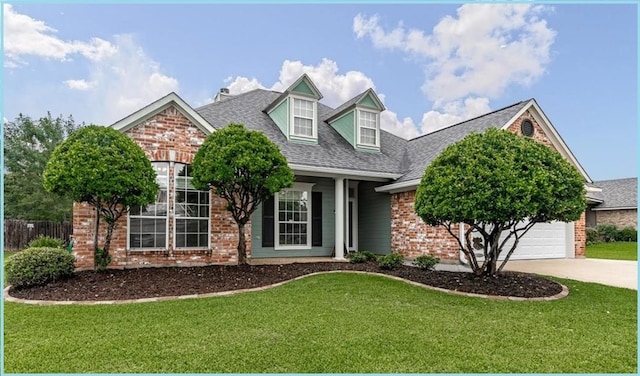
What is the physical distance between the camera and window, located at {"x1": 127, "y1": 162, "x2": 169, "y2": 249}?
10.3 metres

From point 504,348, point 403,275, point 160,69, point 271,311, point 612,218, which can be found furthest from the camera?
point 612,218

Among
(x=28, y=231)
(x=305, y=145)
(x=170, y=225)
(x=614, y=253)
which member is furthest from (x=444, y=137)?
(x=28, y=231)

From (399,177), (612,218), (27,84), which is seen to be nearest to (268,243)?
(399,177)

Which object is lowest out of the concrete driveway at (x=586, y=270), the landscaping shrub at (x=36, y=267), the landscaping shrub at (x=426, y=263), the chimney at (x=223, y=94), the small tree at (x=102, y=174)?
the concrete driveway at (x=586, y=270)

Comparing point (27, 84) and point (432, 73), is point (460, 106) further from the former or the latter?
point (27, 84)

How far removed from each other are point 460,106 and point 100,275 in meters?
14.9

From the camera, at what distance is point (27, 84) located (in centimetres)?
1356

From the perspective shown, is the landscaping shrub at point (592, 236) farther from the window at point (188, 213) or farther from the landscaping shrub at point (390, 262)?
the window at point (188, 213)

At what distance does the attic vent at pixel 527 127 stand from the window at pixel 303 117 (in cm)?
707

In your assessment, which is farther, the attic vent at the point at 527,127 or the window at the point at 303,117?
the window at the point at 303,117

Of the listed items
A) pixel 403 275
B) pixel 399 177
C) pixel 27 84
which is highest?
pixel 27 84

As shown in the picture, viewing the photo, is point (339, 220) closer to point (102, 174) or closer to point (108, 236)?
point (108, 236)

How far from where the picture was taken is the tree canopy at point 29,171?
984 inches

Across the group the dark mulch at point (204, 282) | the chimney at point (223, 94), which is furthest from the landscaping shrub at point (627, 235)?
the chimney at point (223, 94)
